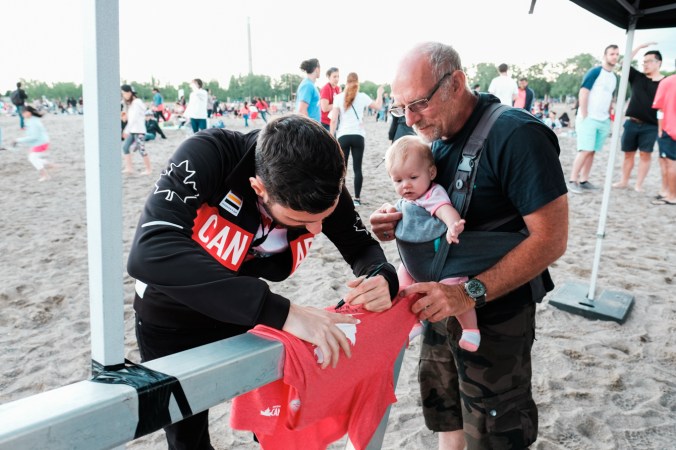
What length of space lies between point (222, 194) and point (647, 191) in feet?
30.2

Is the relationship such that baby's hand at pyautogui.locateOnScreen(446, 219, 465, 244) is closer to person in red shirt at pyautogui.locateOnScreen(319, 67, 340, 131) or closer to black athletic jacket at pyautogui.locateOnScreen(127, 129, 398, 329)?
black athletic jacket at pyautogui.locateOnScreen(127, 129, 398, 329)

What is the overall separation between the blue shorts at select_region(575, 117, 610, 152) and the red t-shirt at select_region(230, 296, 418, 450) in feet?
24.0

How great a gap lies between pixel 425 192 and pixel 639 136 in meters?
7.74

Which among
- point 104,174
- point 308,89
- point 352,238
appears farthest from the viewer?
point 308,89

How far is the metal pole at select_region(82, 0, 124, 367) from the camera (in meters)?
0.70

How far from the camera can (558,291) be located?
4.26 metres

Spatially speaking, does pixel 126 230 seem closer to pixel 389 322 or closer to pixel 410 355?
pixel 410 355

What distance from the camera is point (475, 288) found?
1.58 meters

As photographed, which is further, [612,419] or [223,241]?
[612,419]

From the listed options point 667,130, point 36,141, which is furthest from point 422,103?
point 36,141

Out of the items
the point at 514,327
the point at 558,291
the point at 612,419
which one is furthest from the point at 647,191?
the point at 514,327

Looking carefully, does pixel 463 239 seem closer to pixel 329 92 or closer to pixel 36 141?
pixel 329 92

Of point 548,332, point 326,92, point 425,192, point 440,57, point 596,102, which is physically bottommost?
point 548,332

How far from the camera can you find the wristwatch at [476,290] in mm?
1573
